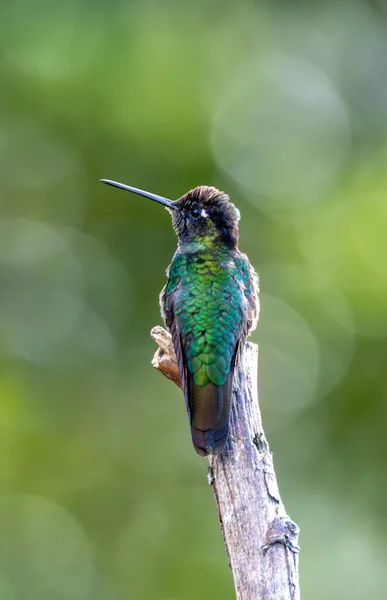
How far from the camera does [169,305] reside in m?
5.72

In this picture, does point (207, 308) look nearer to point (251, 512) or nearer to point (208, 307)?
point (208, 307)

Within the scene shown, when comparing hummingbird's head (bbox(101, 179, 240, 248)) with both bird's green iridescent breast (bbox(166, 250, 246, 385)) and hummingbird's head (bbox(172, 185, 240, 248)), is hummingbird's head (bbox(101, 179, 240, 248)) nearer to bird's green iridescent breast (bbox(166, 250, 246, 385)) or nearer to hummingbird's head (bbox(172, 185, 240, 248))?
hummingbird's head (bbox(172, 185, 240, 248))

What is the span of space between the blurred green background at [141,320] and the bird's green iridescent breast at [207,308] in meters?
8.20

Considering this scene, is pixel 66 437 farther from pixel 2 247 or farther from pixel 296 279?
pixel 296 279

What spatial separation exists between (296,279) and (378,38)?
20.2 ft

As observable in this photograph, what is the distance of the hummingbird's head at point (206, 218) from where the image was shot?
20.4 feet

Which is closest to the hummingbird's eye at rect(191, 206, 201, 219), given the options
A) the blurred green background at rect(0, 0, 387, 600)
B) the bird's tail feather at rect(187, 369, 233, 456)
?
the bird's tail feather at rect(187, 369, 233, 456)

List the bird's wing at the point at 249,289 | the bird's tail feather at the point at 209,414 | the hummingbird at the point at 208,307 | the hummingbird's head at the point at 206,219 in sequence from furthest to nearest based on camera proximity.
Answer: the hummingbird's head at the point at 206,219
the bird's wing at the point at 249,289
the hummingbird at the point at 208,307
the bird's tail feather at the point at 209,414

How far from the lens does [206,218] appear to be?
20.6 ft

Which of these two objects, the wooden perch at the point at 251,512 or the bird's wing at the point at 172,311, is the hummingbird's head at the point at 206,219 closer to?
the bird's wing at the point at 172,311

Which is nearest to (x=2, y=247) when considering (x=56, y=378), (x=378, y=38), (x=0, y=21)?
(x=56, y=378)

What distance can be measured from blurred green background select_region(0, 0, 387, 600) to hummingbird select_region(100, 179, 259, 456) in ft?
26.3

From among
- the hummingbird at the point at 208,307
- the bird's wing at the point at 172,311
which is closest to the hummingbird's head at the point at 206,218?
the hummingbird at the point at 208,307

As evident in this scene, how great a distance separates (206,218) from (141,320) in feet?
30.6
